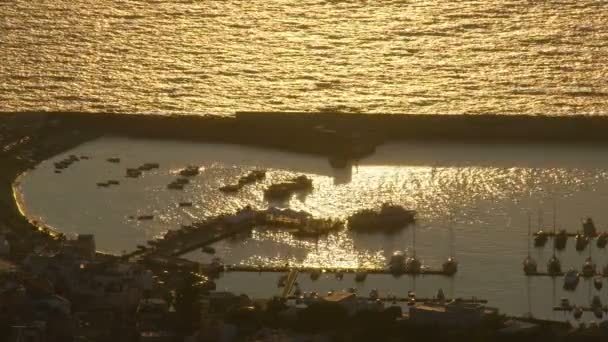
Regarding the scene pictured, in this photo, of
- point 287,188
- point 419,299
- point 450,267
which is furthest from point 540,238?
point 287,188

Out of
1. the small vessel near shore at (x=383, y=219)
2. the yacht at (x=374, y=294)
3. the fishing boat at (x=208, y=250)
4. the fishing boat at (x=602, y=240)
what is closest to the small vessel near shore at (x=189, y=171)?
the small vessel near shore at (x=383, y=219)

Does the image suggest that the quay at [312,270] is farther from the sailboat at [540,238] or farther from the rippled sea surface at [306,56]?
the rippled sea surface at [306,56]

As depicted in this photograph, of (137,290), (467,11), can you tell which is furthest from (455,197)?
(467,11)

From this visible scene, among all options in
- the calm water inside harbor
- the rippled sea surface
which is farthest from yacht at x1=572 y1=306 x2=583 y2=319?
the rippled sea surface

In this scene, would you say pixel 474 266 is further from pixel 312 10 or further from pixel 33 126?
pixel 312 10

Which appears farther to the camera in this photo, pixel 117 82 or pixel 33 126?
pixel 117 82

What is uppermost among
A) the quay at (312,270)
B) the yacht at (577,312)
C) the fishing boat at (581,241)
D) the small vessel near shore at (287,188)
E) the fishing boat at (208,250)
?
the small vessel near shore at (287,188)
